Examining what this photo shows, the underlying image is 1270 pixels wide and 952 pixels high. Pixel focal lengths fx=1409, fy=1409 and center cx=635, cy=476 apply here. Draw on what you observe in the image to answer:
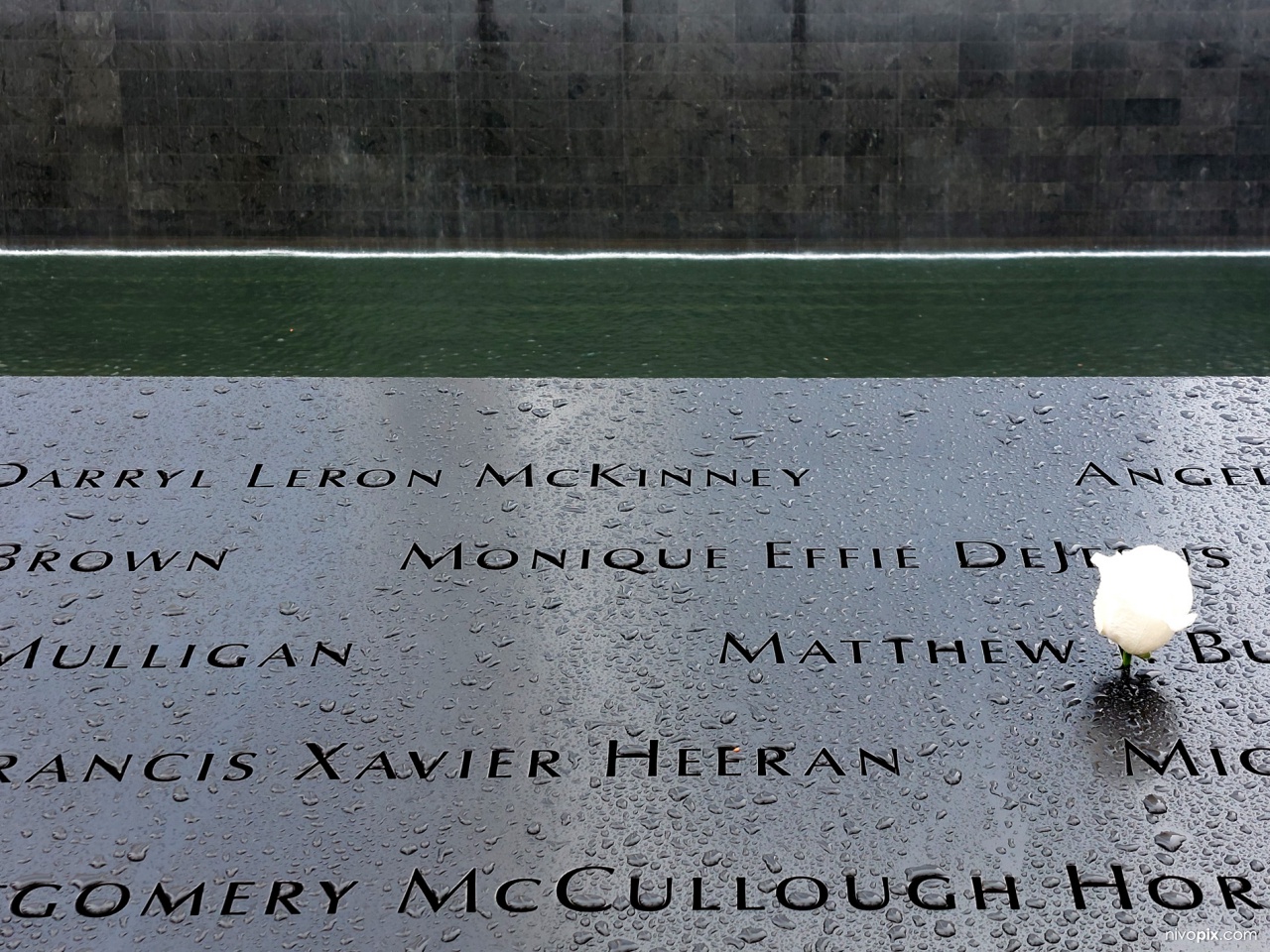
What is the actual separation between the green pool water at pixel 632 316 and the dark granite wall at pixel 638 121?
0.27 metres

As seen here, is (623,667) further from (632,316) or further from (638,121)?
(638,121)

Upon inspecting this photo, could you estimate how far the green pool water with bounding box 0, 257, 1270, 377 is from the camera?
17.7ft

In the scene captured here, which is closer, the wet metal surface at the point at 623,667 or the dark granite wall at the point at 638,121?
the wet metal surface at the point at 623,667

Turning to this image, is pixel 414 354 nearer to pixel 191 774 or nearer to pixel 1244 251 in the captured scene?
pixel 191 774

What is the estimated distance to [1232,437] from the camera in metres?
2.45

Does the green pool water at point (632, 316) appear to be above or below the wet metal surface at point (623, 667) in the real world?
below

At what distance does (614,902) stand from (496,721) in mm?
360

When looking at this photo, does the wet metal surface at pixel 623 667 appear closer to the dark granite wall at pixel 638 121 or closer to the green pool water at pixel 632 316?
the green pool water at pixel 632 316

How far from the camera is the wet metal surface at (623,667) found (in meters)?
1.62

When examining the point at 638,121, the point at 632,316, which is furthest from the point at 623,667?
the point at 638,121

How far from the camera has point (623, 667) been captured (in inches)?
78.4

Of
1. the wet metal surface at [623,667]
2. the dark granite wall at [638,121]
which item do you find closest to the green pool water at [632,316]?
the dark granite wall at [638,121]

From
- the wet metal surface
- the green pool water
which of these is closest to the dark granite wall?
the green pool water

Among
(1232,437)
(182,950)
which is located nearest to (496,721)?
(182,950)
